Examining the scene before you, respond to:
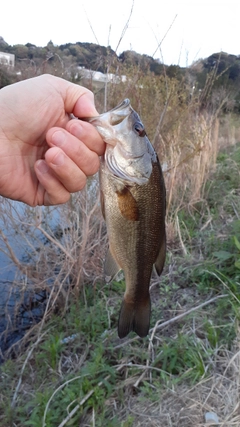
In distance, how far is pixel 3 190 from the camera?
1.75 meters

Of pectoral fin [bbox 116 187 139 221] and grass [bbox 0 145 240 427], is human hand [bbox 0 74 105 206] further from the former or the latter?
grass [bbox 0 145 240 427]

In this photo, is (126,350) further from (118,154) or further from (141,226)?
(118,154)

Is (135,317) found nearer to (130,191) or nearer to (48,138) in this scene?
(130,191)

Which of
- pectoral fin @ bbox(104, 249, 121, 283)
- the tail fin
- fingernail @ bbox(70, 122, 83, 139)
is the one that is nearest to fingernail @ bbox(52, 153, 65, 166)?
fingernail @ bbox(70, 122, 83, 139)

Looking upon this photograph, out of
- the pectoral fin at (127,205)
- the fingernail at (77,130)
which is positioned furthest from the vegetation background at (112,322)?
the fingernail at (77,130)

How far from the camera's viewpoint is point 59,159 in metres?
1.50

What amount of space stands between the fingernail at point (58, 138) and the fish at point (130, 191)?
Answer: 0.45ft

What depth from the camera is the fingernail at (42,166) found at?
1628mm

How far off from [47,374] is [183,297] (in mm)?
1430

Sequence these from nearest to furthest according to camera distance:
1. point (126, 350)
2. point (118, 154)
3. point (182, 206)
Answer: point (118, 154), point (126, 350), point (182, 206)

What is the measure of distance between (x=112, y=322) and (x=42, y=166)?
2105 millimetres

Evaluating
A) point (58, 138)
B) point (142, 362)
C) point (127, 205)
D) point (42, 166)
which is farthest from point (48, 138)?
point (142, 362)

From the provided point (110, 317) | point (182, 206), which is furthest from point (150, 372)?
point (182, 206)

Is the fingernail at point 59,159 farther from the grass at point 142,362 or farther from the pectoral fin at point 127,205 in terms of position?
the grass at point 142,362
